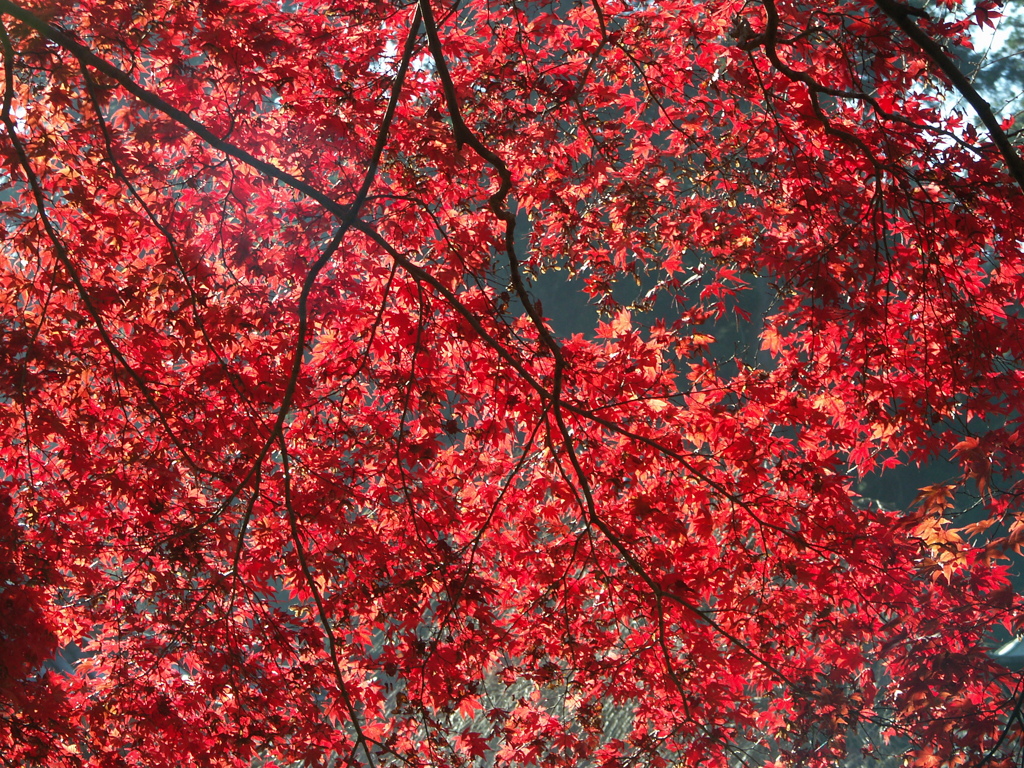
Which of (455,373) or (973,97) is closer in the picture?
(973,97)

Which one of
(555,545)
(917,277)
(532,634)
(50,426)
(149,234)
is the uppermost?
(149,234)

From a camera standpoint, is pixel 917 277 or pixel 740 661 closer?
pixel 917 277

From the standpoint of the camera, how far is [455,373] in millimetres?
4395

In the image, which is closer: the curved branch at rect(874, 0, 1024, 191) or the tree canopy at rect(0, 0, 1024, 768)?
the curved branch at rect(874, 0, 1024, 191)

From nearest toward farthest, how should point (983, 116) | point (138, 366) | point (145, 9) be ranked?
point (983, 116) < point (145, 9) < point (138, 366)

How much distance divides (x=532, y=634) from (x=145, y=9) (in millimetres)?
3766

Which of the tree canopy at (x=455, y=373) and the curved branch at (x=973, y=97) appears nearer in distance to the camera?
the curved branch at (x=973, y=97)

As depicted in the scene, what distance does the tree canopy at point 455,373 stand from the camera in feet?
12.5

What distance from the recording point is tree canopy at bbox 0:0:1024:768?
12.5 ft

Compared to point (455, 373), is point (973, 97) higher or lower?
lower

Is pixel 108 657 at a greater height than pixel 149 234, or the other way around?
pixel 149 234

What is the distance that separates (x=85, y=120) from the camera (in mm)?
4199

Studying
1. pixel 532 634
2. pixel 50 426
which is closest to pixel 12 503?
pixel 50 426

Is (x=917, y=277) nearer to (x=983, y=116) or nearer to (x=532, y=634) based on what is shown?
(x=983, y=116)
